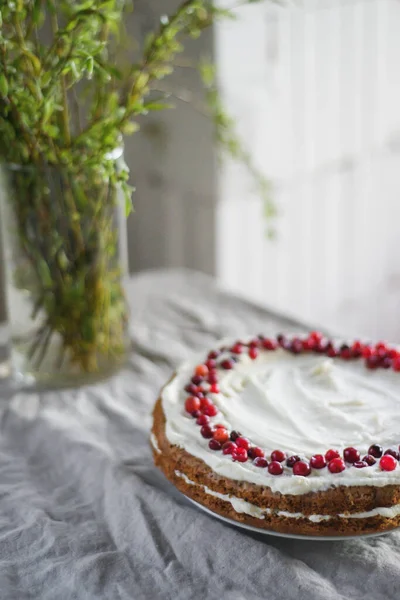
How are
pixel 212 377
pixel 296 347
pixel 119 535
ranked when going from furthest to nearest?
1. pixel 296 347
2. pixel 212 377
3. pixel 119 535

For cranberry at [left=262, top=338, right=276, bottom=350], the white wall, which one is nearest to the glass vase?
cranberry at [left=262, top=338, right=276, bottom=350]

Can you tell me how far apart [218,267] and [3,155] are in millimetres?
1358

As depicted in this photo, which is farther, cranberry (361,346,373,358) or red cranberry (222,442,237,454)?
cranberry (361,346,373,358)

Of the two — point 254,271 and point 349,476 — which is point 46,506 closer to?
point 349,476

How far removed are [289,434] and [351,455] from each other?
0.34 feet

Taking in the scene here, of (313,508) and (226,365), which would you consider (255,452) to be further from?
(226,365)

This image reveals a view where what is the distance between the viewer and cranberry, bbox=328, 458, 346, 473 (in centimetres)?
83

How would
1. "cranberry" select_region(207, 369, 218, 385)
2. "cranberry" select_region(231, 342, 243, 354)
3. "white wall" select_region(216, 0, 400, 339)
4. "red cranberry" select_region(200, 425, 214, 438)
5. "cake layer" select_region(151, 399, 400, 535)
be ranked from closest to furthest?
"cake layer" select_region(151, 399, 400, 535) → "red cranberry" select_region(200, 425, 214, 438) → "cranberry" select_region(207, 369, 218, 385) → "cranberry" select_region(231, 342, 243, 354) → "white wall" select_region(216, 0, 400, 339)

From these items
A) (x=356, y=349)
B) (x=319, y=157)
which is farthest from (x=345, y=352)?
(x=319, y=157)

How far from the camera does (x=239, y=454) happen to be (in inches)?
34.5

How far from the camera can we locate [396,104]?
112 inches

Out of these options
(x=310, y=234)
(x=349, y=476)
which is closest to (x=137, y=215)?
(x=310, y=234)

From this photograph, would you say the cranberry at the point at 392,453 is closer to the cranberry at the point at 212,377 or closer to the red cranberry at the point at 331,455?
the red cranberry at the point at 331,455

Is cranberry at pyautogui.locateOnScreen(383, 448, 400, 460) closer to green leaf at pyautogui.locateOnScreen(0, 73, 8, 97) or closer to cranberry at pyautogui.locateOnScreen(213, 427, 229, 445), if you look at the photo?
cranberry at pyautogui.locateOnScreen(213, 427, 229, 445)
